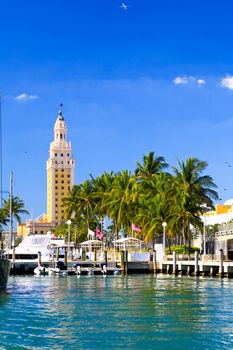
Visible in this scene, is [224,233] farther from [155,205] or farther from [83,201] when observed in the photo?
[83,201]

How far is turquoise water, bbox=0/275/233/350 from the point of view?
28016 mm

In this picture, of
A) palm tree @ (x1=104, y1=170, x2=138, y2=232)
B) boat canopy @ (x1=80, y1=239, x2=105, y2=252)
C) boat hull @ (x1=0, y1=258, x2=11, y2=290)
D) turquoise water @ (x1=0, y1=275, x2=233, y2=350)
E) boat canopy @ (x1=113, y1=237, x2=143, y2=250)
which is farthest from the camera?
palm tree @ (x1=104, y1=170, x2=138, y2=232)

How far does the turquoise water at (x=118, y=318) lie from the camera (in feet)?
91.9

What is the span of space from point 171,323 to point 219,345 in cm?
562

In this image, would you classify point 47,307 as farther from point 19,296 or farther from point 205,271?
point 205,271

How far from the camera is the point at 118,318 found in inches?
1361

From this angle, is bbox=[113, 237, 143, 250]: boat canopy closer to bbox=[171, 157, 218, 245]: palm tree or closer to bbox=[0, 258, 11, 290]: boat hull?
bbox=[171, 157, 218, 245]: palm tree

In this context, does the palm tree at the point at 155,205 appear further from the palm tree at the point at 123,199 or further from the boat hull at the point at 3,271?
the boat hull at the point at 3,271

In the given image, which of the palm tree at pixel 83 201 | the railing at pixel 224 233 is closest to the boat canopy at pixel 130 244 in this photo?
the railing at pixel 224 233

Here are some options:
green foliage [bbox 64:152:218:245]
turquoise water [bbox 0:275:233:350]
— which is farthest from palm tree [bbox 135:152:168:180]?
turquoise water [bbox 0:275:233:350]

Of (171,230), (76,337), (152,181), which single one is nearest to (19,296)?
(76,337)

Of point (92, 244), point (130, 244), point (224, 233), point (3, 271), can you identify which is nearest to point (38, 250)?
point (130, 244)

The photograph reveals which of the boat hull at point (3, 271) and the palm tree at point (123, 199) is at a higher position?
the palm tree at point (123, 199)

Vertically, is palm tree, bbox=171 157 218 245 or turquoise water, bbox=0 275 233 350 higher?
palm tree, bbox=171 157 218 245
